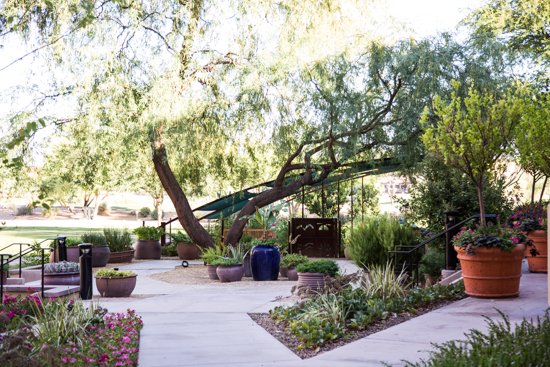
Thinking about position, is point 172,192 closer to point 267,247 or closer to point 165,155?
point 165,155

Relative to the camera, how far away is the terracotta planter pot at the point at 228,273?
10.6 m

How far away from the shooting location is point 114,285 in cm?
815

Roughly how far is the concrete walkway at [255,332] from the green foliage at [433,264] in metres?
1.84

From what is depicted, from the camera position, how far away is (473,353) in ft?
10.6

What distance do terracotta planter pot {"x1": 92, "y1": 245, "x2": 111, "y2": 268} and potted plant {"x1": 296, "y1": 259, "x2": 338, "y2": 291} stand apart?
7.59m

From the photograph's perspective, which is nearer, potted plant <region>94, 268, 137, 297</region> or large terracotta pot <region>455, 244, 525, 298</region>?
large terracotta pot <region>455, 244, 525, 298</region>

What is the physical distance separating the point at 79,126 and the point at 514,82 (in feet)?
30.2

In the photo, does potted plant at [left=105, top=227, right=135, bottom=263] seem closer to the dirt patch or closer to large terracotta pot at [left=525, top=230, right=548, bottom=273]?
the dirt patch

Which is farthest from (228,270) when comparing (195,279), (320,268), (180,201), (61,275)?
(180,201)

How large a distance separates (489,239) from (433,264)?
11.1ft

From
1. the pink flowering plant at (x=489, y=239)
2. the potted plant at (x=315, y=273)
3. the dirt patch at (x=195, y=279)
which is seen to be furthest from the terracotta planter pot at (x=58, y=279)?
the pink flowering plant at (x=489, y=239)

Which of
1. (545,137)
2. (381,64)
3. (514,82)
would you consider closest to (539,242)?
(545,137)

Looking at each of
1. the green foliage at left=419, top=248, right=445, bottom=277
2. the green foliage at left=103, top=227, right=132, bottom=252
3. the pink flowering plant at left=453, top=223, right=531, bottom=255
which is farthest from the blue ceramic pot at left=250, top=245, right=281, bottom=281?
the green foliage at left=103, top=227, right=132, bottom=252

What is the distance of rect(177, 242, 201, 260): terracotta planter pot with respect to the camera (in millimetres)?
15492
